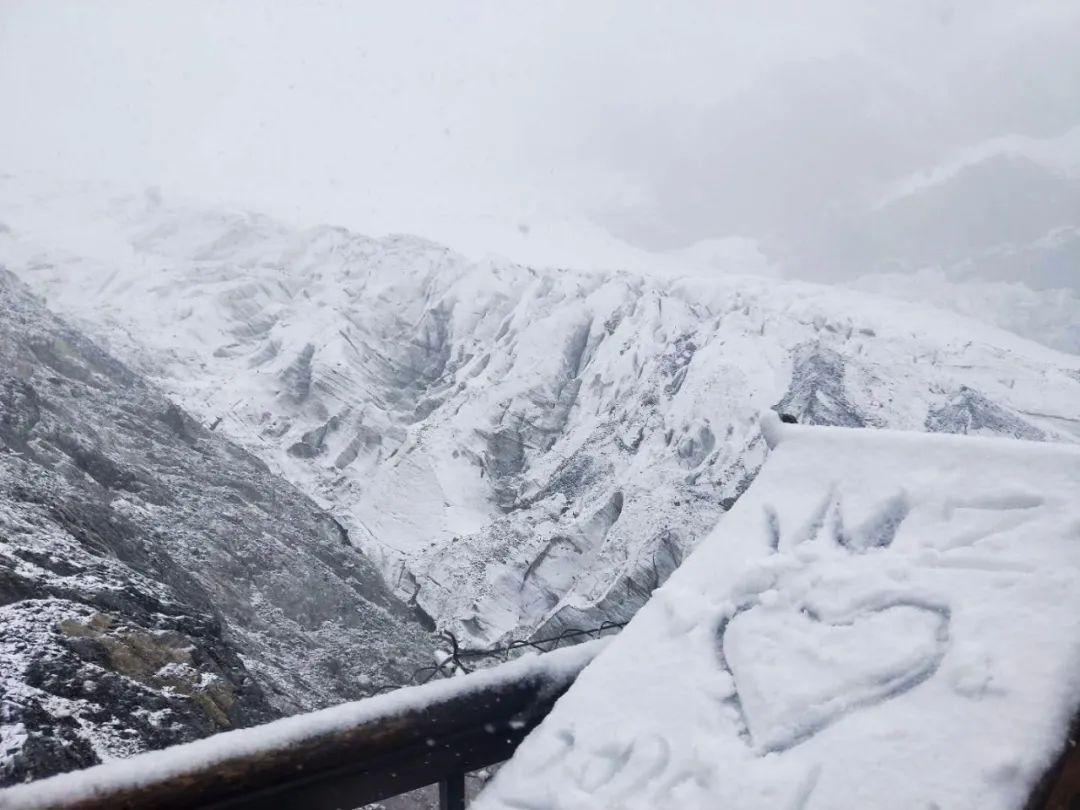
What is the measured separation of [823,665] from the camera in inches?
83.6

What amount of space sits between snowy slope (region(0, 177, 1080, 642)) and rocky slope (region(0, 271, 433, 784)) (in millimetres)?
8026

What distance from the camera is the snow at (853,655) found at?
1.78 metres

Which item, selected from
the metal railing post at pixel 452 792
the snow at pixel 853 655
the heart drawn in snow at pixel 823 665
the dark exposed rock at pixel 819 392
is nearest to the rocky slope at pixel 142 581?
the metal railing post at pixel 452 792

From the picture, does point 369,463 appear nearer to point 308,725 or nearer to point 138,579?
point 138,579

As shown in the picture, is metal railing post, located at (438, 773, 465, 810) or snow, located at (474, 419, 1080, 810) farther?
metal railing post, located at (438, 773, 465, 810)

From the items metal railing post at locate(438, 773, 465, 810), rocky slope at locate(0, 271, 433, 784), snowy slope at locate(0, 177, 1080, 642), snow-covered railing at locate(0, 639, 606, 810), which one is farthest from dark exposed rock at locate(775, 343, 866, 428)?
Result: metal railing post at locate(438, 773, 465, 810)

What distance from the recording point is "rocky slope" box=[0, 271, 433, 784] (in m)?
10.7

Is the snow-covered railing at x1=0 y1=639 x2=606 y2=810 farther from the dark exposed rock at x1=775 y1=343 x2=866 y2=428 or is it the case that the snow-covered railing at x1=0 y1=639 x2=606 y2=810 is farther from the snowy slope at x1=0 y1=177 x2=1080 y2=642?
the dark exposed rock at x1=775 y1=343 x2=866 y2=428

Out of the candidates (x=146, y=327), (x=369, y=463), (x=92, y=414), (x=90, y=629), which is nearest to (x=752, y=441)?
(x=369, y=463)

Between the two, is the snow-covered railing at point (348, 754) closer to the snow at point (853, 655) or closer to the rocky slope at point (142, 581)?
the snow at point (853, 655)

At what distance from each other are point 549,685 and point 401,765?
0.61 meters

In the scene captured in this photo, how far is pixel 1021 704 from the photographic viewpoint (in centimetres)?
175

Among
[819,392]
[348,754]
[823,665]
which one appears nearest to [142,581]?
[348,754]

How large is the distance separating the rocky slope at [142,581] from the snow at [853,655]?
8.83m
